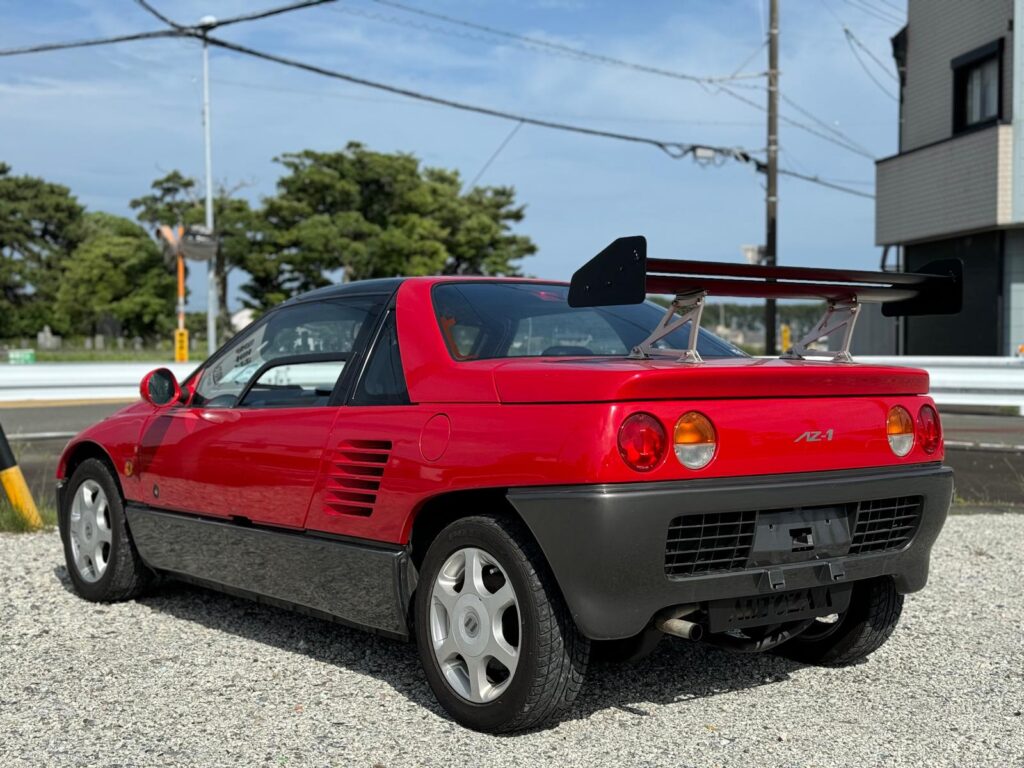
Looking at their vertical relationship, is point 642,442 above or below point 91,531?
above

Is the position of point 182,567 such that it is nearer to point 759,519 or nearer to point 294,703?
point 294,703

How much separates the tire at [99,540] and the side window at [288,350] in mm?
813

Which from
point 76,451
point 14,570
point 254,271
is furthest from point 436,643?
point 254,271

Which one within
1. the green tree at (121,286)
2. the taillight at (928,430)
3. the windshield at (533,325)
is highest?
the green tree at (121,286)

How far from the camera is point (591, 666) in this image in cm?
460

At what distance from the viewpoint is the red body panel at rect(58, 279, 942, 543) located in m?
3.46

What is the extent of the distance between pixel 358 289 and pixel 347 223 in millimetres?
53774

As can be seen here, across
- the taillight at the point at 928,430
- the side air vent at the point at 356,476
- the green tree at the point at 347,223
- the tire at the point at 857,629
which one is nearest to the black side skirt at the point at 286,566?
the side air vent at the point at 356,476

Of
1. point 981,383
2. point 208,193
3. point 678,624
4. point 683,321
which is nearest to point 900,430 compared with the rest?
point 683,321

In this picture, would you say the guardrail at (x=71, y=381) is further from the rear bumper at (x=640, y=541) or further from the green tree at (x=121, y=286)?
the green tree at (x=121, y=286)

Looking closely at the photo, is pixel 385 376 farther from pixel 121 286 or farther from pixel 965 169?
pixel 121 286

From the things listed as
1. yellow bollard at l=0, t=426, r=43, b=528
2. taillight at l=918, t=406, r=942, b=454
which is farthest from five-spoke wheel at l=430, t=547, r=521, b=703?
yellow bollard at l=0, t=426, r=43, b=528

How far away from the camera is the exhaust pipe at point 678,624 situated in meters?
3.64

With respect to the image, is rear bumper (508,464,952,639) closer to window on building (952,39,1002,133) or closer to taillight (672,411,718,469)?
taillight (672,411,718,469)
